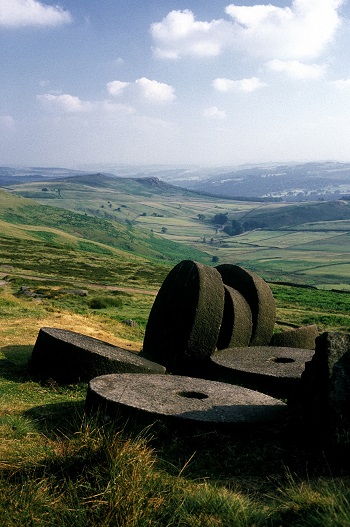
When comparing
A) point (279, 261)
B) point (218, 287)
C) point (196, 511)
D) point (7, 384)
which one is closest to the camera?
point (196, 511)

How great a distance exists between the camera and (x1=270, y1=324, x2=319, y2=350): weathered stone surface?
16453mm

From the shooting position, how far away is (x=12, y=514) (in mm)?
4773

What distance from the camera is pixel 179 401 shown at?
902cm

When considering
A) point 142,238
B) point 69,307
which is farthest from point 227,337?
point 142,238

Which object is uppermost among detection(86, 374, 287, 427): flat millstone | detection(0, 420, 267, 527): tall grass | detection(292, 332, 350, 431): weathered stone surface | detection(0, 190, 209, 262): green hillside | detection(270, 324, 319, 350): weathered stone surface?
detection(292, 332, 350, 431): weathered stone surface

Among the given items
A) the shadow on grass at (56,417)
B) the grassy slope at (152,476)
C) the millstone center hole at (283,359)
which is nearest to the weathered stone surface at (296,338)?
the millstone center hole at (283,359)

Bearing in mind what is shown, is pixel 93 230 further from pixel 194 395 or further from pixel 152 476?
pixel 152 476

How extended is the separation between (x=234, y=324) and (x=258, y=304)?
1471 millimetres

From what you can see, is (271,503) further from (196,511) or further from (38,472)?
(38,472)

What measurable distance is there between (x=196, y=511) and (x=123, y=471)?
2.75 ft

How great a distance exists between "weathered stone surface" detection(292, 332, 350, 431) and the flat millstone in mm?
923

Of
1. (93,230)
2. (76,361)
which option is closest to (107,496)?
(76,361)

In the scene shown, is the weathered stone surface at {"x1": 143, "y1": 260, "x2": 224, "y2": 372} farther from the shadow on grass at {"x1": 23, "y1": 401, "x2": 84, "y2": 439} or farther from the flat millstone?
the shadow on grass at {"x1": 23, "y1": 401, "x2": 84, "y2": 439}

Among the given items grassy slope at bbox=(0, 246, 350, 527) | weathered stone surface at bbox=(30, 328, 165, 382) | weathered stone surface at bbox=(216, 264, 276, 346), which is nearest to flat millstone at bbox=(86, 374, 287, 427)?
grassy slope at bbox=(0, 246, 350, 527)
